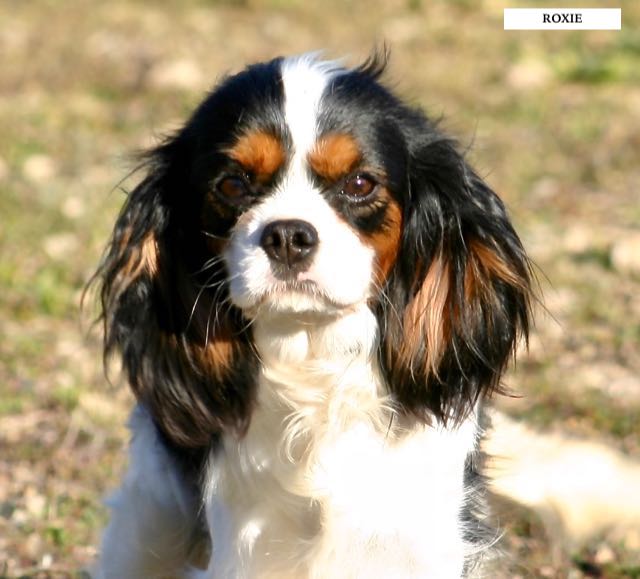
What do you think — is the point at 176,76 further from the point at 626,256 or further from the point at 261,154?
the point at 261,154

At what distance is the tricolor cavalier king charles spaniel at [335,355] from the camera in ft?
11.3

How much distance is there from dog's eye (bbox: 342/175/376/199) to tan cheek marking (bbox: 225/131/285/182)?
0.16m

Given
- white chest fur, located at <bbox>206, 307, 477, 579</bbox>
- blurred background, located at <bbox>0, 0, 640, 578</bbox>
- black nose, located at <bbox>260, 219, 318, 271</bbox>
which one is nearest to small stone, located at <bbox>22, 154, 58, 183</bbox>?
blurred background, located at <bbox>0, 0, 640, 578</bbox>

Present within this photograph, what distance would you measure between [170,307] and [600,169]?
5.37 metres

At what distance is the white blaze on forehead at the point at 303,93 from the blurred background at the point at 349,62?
17.0 inches

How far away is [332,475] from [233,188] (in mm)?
749

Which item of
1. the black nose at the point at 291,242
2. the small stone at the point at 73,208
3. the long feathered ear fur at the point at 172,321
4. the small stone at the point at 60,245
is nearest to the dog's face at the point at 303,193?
the black nose at the point at 291,242

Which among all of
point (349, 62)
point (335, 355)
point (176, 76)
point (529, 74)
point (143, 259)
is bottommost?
point (335, 355)

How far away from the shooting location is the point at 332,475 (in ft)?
11.6

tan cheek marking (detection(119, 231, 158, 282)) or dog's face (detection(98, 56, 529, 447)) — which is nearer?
dog's face (detection(98, 56, 529, 447))

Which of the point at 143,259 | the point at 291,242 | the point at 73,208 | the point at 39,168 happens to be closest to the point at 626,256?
the point at 73,208

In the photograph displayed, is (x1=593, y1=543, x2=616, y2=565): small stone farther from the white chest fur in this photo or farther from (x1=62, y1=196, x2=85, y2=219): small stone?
(x1=62, y1=196, x2=85, y2=219): small stone

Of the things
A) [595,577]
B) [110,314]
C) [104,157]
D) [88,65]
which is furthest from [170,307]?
[88,65]

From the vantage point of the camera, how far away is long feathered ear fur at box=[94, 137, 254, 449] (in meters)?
3.51
